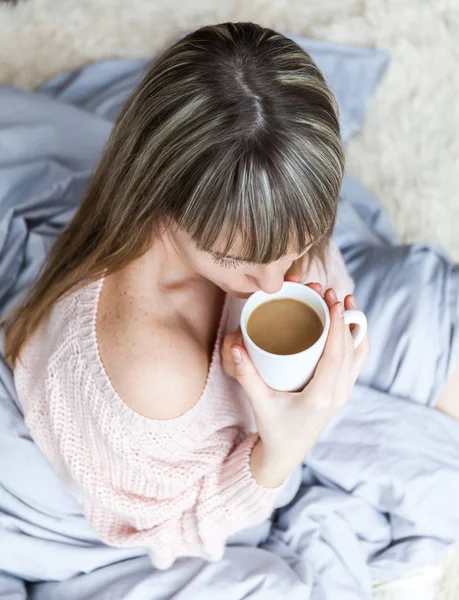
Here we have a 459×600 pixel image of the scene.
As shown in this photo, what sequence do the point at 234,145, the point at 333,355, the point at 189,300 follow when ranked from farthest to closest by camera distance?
the point at 189,300 → the point at 333,355 → the point at 234,145

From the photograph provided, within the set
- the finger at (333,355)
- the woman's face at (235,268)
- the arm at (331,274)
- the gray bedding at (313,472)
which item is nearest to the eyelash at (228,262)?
the woman's face at (235,268)

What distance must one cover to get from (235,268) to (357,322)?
14 cm

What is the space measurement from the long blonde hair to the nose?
30mm

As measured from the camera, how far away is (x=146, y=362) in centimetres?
81

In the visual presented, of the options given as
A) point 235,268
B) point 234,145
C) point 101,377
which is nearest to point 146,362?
point 101,377

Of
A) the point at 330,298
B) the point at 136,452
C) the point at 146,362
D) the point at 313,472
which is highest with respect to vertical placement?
the point at 330,298

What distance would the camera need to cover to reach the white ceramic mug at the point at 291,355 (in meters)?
0.72

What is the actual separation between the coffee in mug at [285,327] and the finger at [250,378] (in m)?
0.02

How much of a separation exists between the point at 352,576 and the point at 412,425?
218 millimetres

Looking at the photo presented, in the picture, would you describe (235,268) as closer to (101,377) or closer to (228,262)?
(228,262)

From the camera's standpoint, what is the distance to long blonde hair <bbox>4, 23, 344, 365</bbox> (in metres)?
0.66

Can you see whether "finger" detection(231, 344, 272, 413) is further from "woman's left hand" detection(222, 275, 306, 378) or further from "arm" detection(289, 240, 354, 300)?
"arm" detection(289, 240, 354, 300)

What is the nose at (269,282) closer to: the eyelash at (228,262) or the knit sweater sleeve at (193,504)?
the eyelash at (228,262)

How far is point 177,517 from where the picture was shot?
0.92 metres
